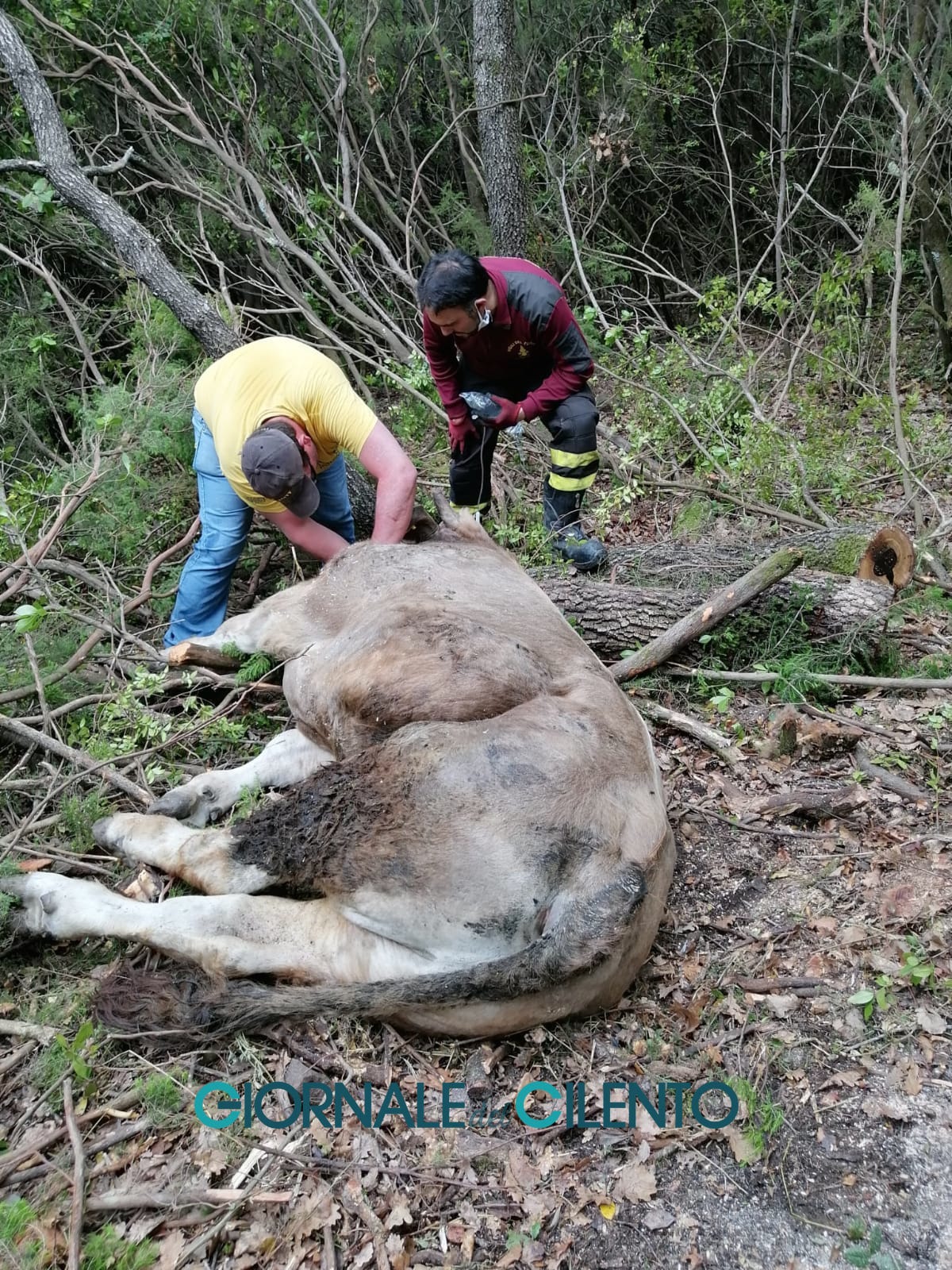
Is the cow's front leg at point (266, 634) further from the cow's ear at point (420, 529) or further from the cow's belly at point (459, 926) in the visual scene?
the cow's belly at point (459, 926)

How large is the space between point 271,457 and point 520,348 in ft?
6.60

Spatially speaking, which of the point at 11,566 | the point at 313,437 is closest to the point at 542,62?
the point at 313,437

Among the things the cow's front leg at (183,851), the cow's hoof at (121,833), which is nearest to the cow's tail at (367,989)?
the cow's front leg at (183,851)

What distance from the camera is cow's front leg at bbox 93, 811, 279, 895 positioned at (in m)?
2.96

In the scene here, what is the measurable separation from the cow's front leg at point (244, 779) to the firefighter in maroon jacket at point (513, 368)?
208cm

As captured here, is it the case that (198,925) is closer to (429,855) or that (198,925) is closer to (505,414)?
(429,855)

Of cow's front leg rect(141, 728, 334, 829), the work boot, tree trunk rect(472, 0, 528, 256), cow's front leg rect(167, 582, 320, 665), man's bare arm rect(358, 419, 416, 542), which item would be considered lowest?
→ the work boot

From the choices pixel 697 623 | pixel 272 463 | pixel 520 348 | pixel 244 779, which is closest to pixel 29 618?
pixel 244 779

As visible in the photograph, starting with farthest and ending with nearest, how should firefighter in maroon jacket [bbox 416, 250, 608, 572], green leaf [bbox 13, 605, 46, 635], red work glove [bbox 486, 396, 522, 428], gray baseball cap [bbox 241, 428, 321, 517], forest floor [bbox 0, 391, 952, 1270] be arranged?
red work glove [bbox 486, 396, 522, 428] → firefighter in maroon jacket [bbox 416, 250, 608, 572] → gray baseball cap [bbox 241, 428, 321, 517] → green leaf [bbox 13, 605, 46, 635] → forest floor [bbox 0, 391, 952, 1270]

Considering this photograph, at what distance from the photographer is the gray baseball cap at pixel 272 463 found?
3727 mm

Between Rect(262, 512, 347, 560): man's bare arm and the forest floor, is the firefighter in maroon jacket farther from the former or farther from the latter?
the forest floor

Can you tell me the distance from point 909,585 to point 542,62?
7875mm

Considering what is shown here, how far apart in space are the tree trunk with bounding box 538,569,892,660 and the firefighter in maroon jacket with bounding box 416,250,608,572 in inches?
22.3

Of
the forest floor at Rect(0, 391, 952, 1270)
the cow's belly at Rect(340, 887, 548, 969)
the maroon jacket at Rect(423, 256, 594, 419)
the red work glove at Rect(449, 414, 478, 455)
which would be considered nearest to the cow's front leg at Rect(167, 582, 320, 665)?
the forest floor at Rect(0, 391, 952, 1270)
